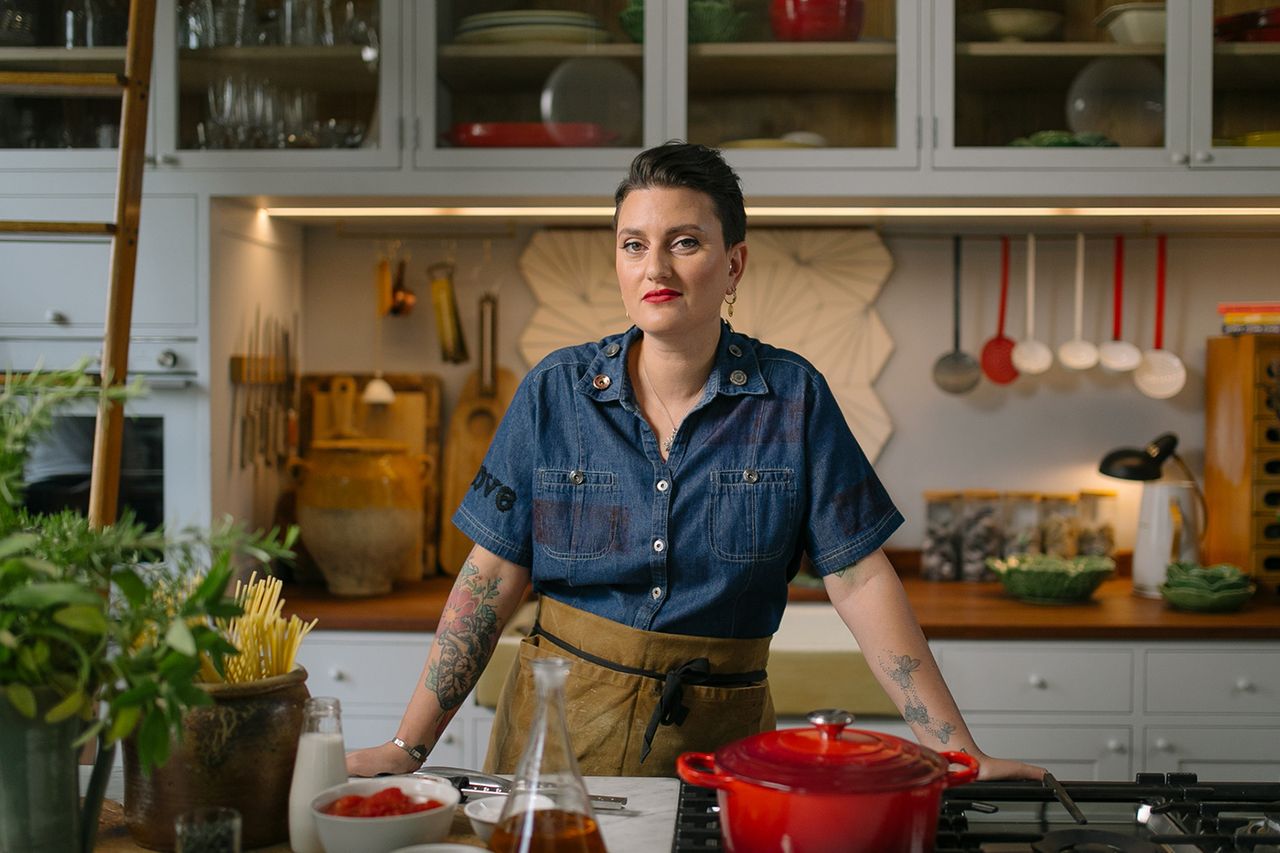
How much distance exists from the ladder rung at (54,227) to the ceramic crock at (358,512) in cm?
68

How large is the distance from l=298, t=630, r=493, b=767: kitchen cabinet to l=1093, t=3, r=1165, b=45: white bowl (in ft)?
6.05

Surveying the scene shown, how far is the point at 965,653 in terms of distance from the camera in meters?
2.43

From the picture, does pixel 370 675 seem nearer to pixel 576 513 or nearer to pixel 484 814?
pixel 576 513

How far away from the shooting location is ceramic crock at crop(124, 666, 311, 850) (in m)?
1.01

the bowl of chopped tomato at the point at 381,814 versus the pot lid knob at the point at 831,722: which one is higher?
the pot lid knob at the point at 831,722

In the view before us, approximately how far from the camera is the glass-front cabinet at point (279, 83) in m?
2.53

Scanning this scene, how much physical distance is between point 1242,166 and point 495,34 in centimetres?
152

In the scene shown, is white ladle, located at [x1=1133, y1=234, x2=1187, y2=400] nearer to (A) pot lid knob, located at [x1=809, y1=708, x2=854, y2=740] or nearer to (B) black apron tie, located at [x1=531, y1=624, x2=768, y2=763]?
(B) black apron tie, located at [x1=531, y1=624, x2=768, y2=763]

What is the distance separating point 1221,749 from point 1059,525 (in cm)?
60

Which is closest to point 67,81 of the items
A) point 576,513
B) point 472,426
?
point 472,426

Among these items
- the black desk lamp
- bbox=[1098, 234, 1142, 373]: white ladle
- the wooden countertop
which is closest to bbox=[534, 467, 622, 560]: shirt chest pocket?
the wooden countertop

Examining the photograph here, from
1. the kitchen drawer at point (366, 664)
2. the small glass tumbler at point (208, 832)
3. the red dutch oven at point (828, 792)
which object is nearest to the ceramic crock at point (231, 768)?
the small glass tumbler at point (208, 832)

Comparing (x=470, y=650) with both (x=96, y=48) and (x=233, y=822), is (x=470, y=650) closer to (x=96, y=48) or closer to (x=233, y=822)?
(x=233, y=822)

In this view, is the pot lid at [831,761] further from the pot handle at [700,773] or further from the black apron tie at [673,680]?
the black apron tie at [673,680]
